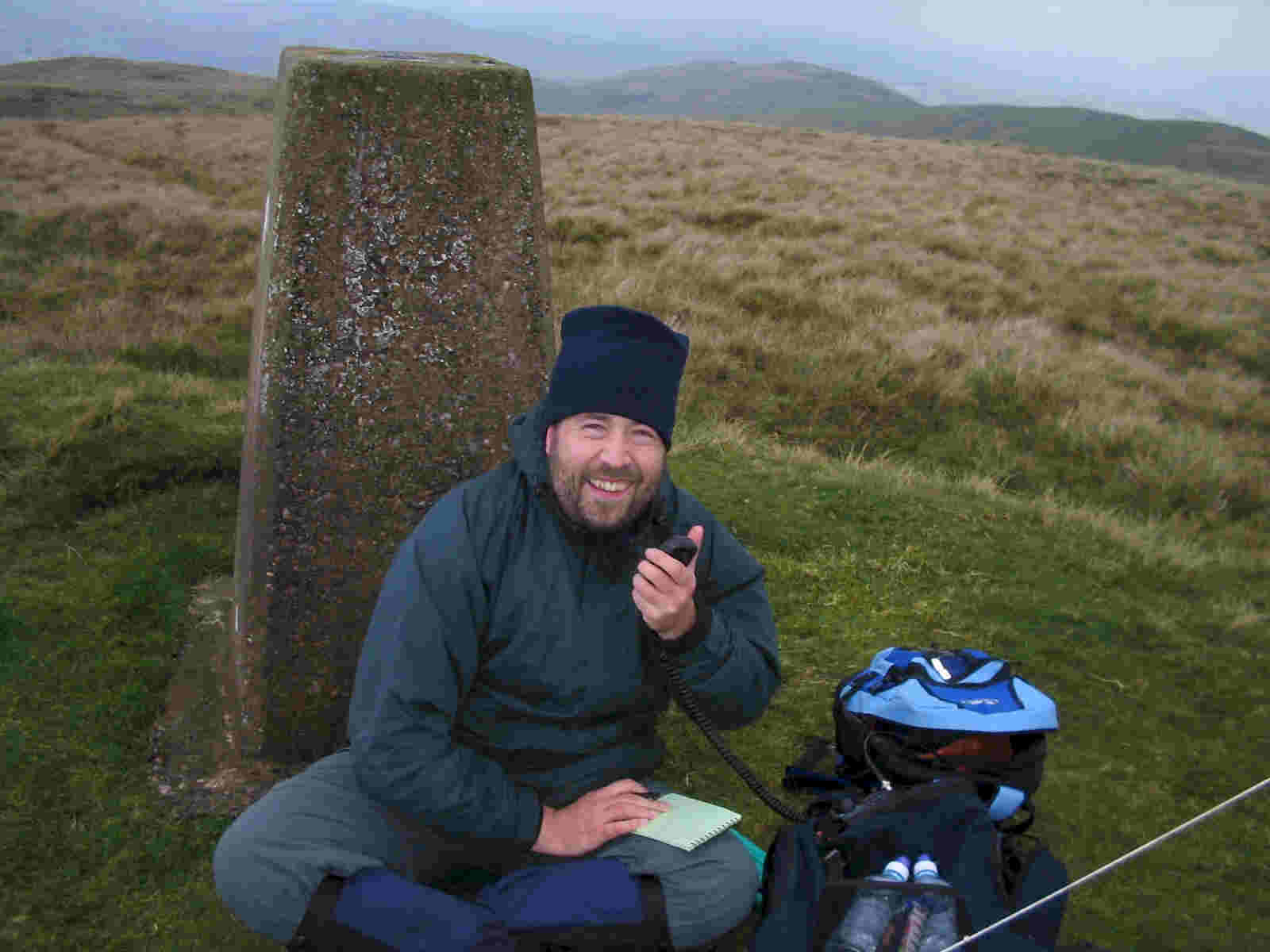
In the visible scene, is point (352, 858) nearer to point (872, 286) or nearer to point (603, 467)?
point (603, 467)

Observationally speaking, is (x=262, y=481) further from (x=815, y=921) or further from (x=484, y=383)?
(x=815, y=921)

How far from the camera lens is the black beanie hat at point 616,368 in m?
2.25

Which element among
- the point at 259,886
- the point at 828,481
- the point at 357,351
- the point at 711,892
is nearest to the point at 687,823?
the point at 711,892

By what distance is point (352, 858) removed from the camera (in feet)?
7.13

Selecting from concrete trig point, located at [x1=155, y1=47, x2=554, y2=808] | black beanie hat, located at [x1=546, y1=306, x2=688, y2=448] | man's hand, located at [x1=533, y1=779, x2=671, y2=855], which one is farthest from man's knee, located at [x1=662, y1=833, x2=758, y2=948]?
concrete trig point, located at [x1=155, y1=47, x2=554, y2=808]

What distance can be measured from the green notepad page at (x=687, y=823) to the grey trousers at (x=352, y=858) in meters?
0.03

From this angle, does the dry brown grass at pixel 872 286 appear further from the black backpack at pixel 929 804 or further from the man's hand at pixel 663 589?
the man's hand at pixel 663 589

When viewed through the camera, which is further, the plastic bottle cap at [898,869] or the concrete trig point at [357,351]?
the concrete trig point at [357,351]

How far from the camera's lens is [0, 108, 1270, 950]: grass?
3.05m

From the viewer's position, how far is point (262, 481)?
2.92 m

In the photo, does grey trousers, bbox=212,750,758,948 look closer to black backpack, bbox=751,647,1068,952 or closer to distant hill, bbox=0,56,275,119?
black backpack, bbox=751,647,1068,952

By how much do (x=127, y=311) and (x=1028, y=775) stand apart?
10.3 meters

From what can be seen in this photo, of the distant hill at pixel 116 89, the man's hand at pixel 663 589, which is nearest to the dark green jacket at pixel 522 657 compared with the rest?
the man's hand at pixel 663 589

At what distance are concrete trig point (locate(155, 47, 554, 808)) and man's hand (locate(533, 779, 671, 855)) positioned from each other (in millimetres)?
989
